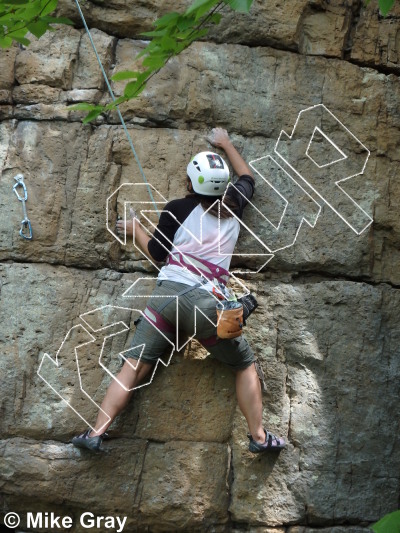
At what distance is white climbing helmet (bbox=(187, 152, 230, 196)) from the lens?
5414mm

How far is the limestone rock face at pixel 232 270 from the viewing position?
18.6 feet

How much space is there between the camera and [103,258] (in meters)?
5.85

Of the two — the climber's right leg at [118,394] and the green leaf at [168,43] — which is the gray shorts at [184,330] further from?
the green leaf at [168,43]

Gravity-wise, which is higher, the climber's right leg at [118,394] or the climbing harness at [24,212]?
the climbing harness at [24,212]

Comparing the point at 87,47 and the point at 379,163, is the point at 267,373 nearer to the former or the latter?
the point at 379,163

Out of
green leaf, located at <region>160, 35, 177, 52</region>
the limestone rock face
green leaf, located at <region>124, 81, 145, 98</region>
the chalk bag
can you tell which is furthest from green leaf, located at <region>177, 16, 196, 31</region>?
the limestone rock face

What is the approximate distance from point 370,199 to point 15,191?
2559 mm

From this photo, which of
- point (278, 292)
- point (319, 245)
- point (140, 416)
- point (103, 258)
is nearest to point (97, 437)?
A: point (140, 416)

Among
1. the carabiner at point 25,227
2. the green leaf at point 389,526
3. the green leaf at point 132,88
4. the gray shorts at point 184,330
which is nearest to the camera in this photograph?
the green leaf at point 389,526

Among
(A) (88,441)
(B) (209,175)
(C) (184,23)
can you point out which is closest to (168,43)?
(C) (184,23)

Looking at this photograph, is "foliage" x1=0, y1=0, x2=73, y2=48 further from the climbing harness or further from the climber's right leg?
the climber's right leg

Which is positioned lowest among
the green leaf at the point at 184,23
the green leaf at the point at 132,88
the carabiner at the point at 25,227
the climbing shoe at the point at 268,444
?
the climbing shoe at the point at 268,444

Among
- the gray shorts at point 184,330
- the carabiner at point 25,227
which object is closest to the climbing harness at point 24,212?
the carabiner at point 25,227

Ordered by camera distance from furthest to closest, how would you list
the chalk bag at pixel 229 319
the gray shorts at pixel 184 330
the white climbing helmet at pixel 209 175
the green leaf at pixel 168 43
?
1. the white climbing helmet at pixel 209 175
2. the gray shorts at pixel 184 330
3. the chalk bag at pixel 229 319
4. the green leaf at pixel 168 43
